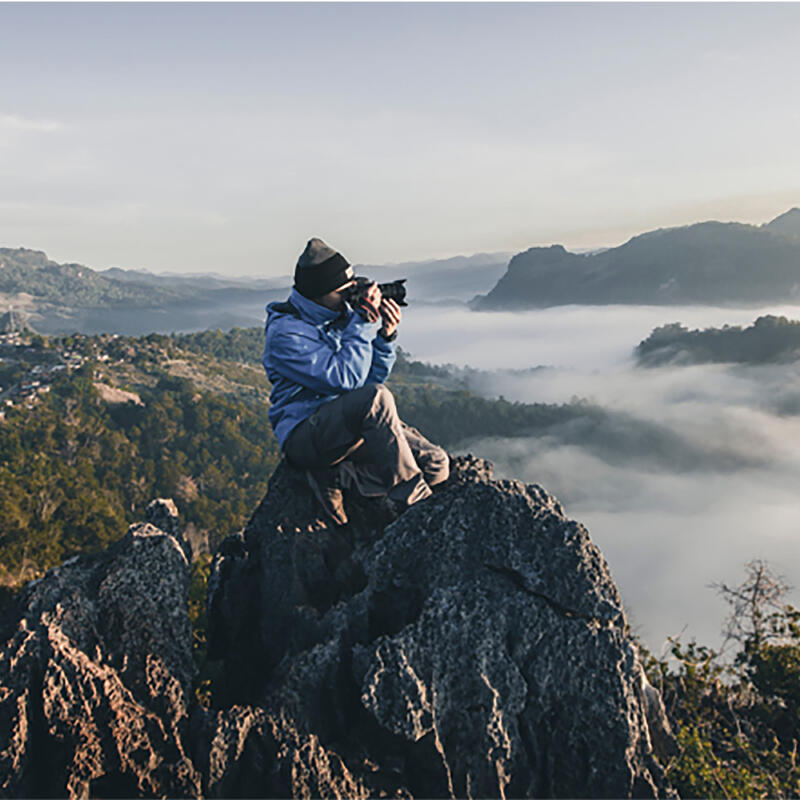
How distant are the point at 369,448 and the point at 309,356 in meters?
1.04

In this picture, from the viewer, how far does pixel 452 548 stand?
5.77 metres

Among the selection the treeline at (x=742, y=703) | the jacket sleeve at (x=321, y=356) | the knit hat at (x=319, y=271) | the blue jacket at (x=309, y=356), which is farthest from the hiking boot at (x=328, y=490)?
the treeline at (x=742, y=703)

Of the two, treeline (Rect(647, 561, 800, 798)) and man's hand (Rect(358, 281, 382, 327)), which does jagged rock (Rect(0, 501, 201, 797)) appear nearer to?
man's hand (Rect(358, 281, 382, 327))

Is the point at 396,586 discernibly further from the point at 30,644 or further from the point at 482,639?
the point at 30,644

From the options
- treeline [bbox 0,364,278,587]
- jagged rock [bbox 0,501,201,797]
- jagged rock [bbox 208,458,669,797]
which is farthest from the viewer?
treeline [bbox 0,364,278,587]

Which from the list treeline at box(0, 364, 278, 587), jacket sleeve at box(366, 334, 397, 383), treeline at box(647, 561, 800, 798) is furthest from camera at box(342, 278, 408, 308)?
treeline at box(0, 364, 278, 587)

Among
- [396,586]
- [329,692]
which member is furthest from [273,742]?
[396,586]

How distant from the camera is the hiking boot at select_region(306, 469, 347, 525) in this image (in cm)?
636

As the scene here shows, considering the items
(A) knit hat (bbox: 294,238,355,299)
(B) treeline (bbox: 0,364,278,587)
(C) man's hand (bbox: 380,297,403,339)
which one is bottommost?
(B) treeline (bbox: 0,364,278,587)

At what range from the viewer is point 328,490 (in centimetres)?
637

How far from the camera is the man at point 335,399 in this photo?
589 centimetres

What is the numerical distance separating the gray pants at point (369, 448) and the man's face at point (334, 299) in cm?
91

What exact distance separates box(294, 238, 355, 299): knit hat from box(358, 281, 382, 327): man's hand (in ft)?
0.94

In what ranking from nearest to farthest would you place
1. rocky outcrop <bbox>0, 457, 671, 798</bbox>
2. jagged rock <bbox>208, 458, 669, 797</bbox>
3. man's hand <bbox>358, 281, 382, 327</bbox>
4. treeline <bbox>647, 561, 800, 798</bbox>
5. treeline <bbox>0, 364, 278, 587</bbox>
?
1. rocky outcrop <bbox>0, 457, 671, 798</bbox>
2. jagged rock <bbox>208, 458, 669, 797</bbox>
3. man's hand <bbox>358, 281, 382, 327</bbox>
4. treeline <bbox>647, 561, 800, 798</bbox>
5. treeline <bbox>0, 364, 278, 587</bbox>
